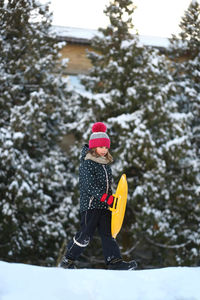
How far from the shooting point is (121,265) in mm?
4273

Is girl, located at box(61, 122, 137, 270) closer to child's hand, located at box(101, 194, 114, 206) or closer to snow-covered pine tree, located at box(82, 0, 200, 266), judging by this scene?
child's hand, located at box(101, 194, 114, 206)

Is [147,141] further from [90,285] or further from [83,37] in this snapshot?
[90,285]

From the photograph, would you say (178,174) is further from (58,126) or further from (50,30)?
(50,30)

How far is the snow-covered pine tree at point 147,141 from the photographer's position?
9.91 meters

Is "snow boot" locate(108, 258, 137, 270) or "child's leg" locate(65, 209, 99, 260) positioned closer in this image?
"snow boot" locate(108, 258, 137, 270)

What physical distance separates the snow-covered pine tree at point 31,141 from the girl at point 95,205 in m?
5.34

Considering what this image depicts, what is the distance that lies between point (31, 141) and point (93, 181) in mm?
6627

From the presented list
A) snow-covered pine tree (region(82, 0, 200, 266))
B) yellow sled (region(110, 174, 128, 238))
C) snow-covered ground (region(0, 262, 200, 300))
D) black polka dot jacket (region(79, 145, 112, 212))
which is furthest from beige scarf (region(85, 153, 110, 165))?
snow-covered pine tree (region(82, 0, 200, 266))

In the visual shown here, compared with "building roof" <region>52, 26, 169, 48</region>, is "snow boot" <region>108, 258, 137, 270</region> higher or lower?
higher

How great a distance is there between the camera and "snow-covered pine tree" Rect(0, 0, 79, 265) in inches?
386

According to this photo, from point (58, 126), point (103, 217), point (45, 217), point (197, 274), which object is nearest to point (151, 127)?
point (58, 126)

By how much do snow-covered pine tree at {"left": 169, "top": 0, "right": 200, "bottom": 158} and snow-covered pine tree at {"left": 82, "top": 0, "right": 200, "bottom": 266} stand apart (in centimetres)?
104

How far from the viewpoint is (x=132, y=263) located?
4.24 m

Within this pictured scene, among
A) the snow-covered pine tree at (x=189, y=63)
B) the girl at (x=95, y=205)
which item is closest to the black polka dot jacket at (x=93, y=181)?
the girl at (x=95, y=205)
